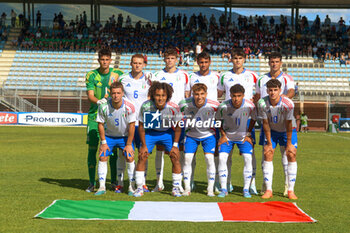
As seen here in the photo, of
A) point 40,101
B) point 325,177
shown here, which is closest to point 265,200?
point 325,177

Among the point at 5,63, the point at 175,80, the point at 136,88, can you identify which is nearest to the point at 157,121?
the point at 136,88

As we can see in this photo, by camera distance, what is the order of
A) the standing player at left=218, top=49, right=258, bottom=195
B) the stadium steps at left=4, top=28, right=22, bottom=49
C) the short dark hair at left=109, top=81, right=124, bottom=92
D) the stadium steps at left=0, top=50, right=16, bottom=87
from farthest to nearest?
the stadium steps at left=4, top=28, right=22, bottom=49
the stadium steps at left=0, top=50, right=16, bottom=87
the standing player at left=218, top=49, right=258, bottom=195
the short dark hair at left=109, top=81, right=124, bottom=92

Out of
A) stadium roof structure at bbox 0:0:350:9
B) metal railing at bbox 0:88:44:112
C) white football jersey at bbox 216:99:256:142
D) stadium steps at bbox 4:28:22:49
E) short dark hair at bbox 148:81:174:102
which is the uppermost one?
stadium roof structure at bbox 0:0:350:9

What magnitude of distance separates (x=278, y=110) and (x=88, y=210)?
3.39 metres

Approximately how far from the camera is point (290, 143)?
8.24m

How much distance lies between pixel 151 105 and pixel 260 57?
3322 cm

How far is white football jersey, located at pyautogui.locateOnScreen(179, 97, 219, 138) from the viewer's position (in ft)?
27.1

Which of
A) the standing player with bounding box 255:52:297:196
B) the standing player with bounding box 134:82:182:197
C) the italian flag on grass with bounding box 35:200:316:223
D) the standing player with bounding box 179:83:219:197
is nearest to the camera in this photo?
the italian flag on grass with bounding box 35:200:316:223

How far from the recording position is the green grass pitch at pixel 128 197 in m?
6.01

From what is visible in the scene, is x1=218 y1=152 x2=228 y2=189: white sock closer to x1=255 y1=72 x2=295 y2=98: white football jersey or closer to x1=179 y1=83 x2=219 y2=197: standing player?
x1=179 y1=83 x2=219 y2=197: standing player

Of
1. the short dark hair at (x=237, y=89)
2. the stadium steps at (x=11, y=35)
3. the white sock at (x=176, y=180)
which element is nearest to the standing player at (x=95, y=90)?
the white sock at (x=176, y=180)

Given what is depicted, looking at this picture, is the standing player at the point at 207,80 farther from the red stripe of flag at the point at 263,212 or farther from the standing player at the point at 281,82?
the red stripe of flag at the point at 263,212

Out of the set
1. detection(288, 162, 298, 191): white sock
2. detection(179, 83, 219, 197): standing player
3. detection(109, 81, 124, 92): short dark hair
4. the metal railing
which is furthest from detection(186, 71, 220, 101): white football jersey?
the metal railing

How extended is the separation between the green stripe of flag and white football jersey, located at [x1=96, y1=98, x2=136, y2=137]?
1.40m
